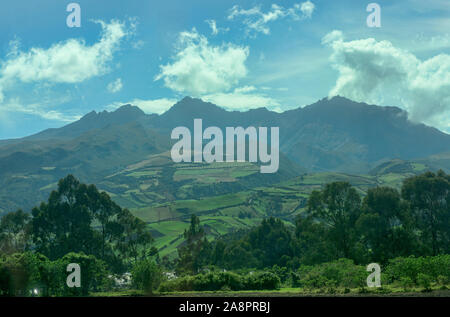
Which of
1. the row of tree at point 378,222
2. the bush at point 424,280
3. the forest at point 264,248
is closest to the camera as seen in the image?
the bush at point 424,280

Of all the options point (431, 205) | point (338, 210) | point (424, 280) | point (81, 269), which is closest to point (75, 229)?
point (81, 269)

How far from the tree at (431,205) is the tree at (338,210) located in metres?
6.28

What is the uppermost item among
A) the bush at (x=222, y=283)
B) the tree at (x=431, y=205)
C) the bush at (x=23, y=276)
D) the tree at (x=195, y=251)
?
the tree at (x=431, y=205)

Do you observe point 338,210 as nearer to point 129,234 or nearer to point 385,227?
point 385,227

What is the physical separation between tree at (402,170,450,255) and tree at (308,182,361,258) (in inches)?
247

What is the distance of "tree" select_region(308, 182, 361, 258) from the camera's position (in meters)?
41.4

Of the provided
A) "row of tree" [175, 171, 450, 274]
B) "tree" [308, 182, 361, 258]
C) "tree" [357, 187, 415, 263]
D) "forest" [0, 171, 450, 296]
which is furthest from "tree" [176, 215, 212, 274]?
"tree" [357, 187, 415, 263]

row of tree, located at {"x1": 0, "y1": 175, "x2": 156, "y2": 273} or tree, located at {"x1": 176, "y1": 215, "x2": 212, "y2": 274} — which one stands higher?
row of tree, located at {"x1": 0, "y1": 175, "x2": 156, "y2": 273}

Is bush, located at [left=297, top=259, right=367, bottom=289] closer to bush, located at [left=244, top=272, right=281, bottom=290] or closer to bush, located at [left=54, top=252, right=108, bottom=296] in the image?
bush, located at [left=244, top=272, right=281, bottom=290]

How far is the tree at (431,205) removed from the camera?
4197 cm

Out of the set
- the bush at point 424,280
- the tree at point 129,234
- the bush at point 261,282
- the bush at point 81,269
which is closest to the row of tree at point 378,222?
the tree at point 129,234

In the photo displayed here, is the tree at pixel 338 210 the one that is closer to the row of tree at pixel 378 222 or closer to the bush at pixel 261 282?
the row of tree at pixel 378 222
